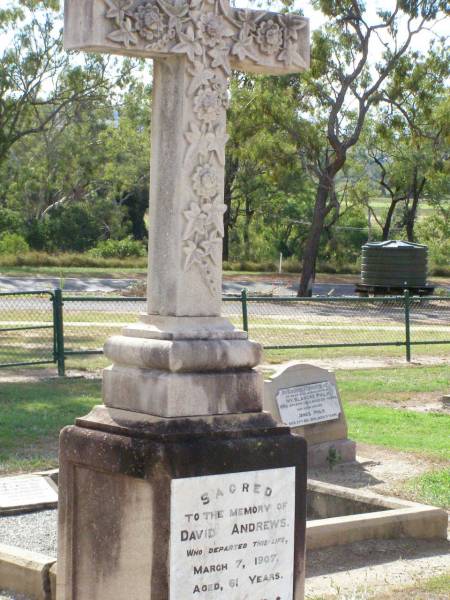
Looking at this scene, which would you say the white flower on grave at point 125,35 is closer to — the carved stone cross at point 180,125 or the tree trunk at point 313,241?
the carved stone cross at point 180,125

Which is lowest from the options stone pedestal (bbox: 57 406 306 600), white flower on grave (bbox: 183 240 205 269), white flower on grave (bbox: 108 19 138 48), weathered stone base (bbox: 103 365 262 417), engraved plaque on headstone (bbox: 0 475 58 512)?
engraved plaque on headstone (bbox: 0 475 58 512)

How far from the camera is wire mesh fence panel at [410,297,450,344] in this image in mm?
22766

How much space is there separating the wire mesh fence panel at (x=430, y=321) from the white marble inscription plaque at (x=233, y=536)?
14.6 m

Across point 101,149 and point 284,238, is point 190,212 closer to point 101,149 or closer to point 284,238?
point 101,149

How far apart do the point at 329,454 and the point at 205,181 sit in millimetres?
5651

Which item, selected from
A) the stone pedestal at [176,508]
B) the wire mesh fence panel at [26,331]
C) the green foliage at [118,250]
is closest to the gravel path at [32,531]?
the stone pedestal at [176,508]

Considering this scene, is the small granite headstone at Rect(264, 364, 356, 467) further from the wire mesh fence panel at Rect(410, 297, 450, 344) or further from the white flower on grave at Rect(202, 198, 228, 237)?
the wire mesh fence panel at Rect(410, 297, 450, 344)

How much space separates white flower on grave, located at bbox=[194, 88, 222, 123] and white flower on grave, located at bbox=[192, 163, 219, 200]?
22 cm

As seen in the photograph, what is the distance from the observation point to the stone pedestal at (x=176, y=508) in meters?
4.79

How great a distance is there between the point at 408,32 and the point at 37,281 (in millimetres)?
14249

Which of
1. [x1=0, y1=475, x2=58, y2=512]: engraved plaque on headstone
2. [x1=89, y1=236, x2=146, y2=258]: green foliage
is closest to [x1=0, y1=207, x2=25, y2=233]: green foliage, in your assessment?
[x1=89, y1=236, x2=146, y2=258]: green foliage

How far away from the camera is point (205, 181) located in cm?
513

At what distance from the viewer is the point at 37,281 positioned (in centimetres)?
3709

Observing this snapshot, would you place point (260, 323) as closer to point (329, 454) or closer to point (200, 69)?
point (329, 454)
